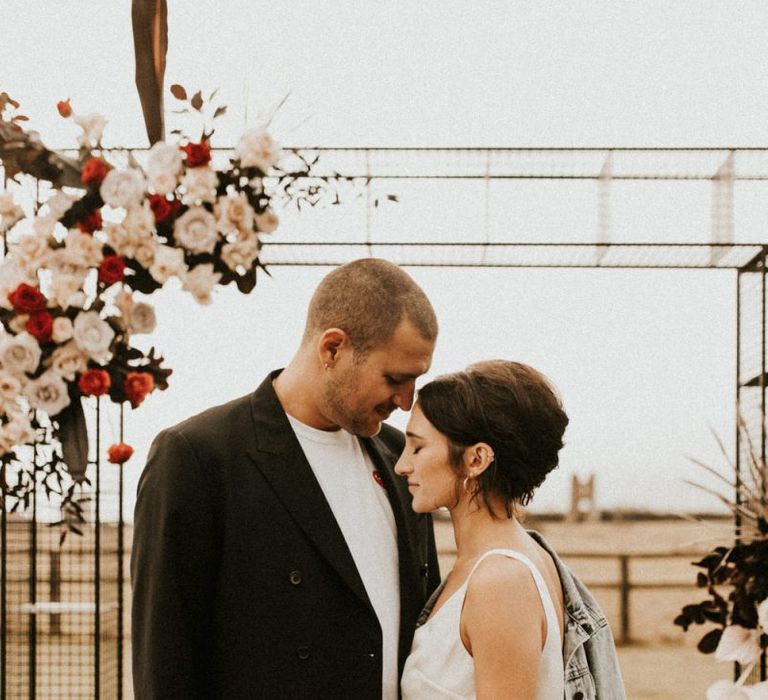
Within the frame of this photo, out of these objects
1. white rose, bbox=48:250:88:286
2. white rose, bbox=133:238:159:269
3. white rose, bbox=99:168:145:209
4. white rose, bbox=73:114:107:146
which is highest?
white rose, bbox=73:114:107:146

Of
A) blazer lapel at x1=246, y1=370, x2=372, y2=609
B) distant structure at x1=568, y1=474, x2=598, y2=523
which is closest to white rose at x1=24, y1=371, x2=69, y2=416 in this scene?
blazer lapel at x1=246, y1=370, x2=372, y2=609

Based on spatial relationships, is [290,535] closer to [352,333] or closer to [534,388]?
[352,333]

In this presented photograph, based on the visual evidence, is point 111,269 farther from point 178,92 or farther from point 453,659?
point 453,659

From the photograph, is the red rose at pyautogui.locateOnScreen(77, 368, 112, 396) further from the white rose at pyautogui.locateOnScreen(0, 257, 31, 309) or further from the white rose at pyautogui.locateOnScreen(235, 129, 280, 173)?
the white rose at pyautogui.locateOnScreen(235, 129, 280, 173)

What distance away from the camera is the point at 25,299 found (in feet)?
5.60

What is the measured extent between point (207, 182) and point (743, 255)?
3019mm

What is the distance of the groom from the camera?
2.14 meters

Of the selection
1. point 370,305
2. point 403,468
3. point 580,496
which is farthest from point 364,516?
A: point 580,496

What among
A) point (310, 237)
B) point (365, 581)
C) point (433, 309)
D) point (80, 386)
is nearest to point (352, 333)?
point (433, 309)

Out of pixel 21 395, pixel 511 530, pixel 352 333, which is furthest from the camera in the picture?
pixel 352 333

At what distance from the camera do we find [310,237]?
396 centimetres

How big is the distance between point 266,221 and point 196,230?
13 centimetres

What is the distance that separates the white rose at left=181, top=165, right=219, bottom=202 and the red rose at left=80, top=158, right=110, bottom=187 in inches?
5.4

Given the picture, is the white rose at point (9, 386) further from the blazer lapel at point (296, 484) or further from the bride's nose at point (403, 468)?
the bride's nose at point (403, 468)
